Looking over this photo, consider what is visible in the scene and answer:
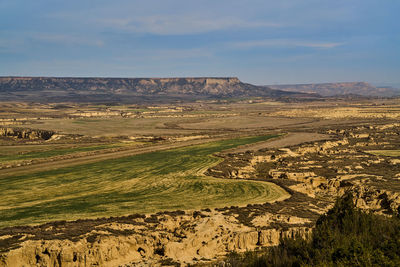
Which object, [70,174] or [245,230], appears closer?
[245,230]

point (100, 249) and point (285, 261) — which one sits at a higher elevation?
point (285, 261)

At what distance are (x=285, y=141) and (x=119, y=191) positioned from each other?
149 ft

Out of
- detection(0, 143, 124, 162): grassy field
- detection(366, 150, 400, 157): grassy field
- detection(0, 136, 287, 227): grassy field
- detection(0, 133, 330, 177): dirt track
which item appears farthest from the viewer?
detection(0, 143, 124, 162): grassy field

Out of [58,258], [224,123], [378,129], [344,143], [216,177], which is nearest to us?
[58,258]

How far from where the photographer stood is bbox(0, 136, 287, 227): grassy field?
32312 millimetres

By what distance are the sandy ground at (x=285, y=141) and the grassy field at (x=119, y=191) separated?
13.7m

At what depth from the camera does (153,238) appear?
25.3 metres

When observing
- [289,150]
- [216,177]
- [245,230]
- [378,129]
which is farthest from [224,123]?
[245,230]

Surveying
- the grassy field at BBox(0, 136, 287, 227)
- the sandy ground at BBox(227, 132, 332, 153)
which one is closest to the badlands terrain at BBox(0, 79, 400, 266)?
the grassy field at BBox(0, 136, 287, 227)

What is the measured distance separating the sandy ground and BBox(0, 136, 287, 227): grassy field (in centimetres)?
1375

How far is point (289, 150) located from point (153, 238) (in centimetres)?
4039

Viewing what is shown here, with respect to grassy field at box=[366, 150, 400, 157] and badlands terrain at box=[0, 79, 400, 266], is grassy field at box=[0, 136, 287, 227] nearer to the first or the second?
badlands terrain at box=[0, 79, 400, 266]

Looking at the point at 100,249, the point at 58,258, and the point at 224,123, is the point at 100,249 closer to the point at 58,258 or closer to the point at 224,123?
the point at 58,258

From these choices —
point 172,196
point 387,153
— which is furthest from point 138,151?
point 387,153
